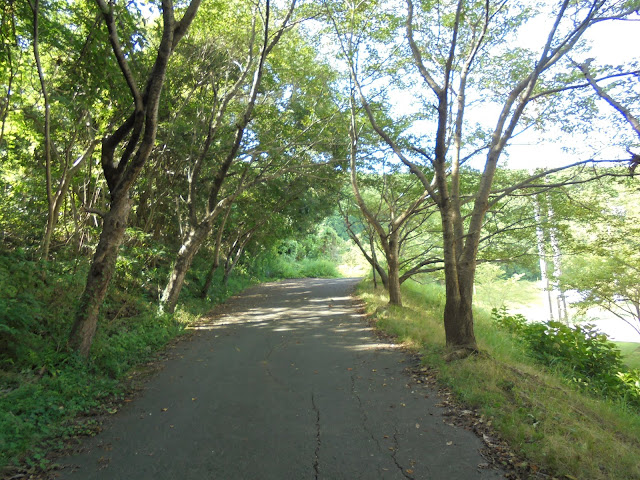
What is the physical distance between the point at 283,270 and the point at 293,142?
20.4 metres

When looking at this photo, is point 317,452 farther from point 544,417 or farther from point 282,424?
point 544,417

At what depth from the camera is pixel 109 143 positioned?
253 inches

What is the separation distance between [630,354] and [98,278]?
17.7 metres

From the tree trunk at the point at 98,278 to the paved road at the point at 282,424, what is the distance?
49.5 inches

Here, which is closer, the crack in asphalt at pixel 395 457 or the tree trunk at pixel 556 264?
the crack in asphalt at pixel 395 457

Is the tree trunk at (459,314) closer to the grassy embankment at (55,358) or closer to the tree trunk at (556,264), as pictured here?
the grassy embankment at (55,358)

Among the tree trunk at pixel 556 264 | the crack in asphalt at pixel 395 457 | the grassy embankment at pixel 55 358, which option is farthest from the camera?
the tree trunk at pixel 556 264

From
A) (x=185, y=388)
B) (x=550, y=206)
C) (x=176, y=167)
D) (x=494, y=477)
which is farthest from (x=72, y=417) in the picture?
(x=550, y=206)

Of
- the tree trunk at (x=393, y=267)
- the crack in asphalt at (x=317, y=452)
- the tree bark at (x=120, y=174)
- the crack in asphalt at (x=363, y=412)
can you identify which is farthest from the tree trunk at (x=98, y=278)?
the tree trunk at (x=393, y=267)

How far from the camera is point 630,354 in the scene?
50.0 feet

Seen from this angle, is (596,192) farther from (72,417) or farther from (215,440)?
(72,417)

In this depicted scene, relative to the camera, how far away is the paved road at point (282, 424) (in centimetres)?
370

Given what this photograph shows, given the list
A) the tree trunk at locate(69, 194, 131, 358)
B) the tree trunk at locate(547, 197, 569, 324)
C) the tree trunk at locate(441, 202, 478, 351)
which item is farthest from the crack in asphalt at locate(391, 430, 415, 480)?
the tree trunk at locate(547, 197, 569, 324)

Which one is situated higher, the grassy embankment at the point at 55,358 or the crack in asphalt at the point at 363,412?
the grassy embankment at the point at 55,358
